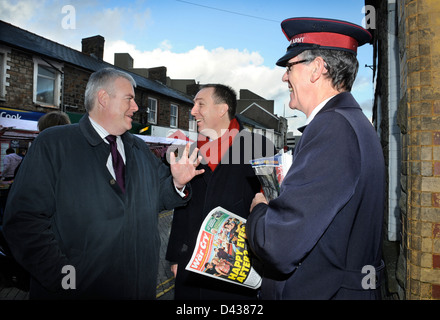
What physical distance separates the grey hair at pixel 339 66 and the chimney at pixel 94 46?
71.4 ft

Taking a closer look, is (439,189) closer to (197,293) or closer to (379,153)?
(379,153)

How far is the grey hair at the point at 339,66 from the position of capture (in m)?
1.50

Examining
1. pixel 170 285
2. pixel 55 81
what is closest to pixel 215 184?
pixel 170 285

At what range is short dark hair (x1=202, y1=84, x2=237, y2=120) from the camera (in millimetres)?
3222

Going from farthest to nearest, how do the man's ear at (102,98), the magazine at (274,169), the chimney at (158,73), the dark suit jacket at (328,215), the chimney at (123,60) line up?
the chimney at (123,60) < the chimney at (158,73) < the man's ear at (102,98) < the magazine at (274,169) < the dark suit jacket at (328,215)

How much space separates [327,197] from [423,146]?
1231 mm

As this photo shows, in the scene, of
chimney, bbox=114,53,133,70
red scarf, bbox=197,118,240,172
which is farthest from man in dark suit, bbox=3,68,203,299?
chimney, bbox=114,53,133,70

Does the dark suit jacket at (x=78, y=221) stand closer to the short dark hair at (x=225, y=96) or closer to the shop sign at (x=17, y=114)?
the short dark hair at (x=225, y=96)

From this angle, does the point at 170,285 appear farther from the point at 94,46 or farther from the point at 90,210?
the point at 94,46

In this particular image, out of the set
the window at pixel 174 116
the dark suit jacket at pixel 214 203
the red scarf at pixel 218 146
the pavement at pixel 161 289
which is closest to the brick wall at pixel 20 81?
the pavement at pixel 161 289

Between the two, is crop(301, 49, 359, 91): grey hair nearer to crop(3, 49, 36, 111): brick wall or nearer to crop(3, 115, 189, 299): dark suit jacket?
crop(3, 115, 189, 299): dark suit jacket

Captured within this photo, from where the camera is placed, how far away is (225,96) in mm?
3244

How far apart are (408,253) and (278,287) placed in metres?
1.21

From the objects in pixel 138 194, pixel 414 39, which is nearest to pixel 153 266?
pixel 138 194
